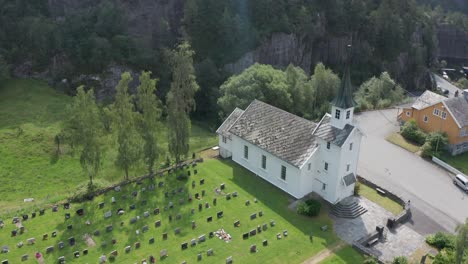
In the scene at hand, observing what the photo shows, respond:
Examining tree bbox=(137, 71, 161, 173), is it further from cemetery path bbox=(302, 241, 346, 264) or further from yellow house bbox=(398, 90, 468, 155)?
yellow house bbox=(398, 90, 468, 155)

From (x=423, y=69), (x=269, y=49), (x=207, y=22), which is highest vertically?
(x=207, y=22)

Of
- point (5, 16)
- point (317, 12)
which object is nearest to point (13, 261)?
point (5, 16)

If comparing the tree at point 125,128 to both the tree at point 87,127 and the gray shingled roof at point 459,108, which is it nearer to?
the tree at point 87,127

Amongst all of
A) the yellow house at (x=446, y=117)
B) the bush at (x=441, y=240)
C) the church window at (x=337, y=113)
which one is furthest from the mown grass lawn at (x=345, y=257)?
the yellow house at (x=446, y=117)

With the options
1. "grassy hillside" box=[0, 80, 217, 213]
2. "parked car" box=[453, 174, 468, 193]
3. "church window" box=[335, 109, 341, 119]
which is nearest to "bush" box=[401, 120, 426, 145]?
"parked car" box=[453, 174, 468, 193]

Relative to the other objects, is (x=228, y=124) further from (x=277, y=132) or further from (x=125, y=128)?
(x=125, y=128)

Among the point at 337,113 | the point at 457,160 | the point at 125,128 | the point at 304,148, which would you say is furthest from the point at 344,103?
the point at 457,160

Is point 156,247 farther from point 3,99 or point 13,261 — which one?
point 3,99

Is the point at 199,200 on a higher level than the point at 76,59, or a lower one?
lower

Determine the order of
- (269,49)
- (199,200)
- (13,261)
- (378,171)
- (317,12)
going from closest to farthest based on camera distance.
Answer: (13,261) < (199,200) < (378,171) < (269,49) < (317,12)
